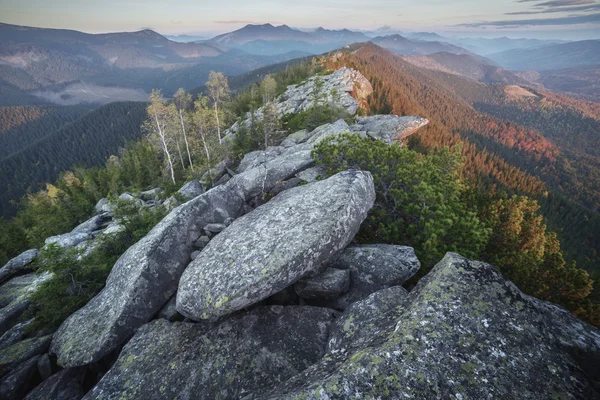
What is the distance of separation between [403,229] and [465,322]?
807 centimetres

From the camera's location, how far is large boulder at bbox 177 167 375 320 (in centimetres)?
952

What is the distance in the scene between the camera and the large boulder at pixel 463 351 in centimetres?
559

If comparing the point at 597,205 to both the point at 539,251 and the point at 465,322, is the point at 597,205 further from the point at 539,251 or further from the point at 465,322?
the point at 465,322

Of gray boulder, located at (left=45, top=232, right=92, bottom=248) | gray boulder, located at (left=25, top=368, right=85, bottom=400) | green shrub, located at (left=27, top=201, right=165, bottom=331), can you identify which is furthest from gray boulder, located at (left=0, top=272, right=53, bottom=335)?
gray boulder, located at (left=25, top=368, right=85, bottom=400)

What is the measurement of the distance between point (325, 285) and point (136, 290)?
824cm

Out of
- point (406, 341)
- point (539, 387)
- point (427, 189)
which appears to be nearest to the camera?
point (539, 387)

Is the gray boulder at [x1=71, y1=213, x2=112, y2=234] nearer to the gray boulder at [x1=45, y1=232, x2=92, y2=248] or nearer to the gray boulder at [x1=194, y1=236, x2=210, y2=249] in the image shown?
the gray boulder at [x1=45, y1=232, x2=92, y2=248]

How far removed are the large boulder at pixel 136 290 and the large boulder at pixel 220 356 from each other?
131 cm

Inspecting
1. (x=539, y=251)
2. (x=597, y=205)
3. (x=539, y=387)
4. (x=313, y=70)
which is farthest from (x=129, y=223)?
(x=597, y=205)

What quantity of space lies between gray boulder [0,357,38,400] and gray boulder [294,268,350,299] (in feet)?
37.0

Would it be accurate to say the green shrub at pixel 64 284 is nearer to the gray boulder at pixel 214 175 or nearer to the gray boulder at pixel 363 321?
the gray boulder at pixel 363 321

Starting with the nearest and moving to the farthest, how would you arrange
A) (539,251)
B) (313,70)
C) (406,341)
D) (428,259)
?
(406,341) < (428,259) < (539,251) < (313,70)

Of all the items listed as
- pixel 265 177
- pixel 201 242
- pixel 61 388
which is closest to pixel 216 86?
pixel 265 177

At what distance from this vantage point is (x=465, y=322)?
662cm
